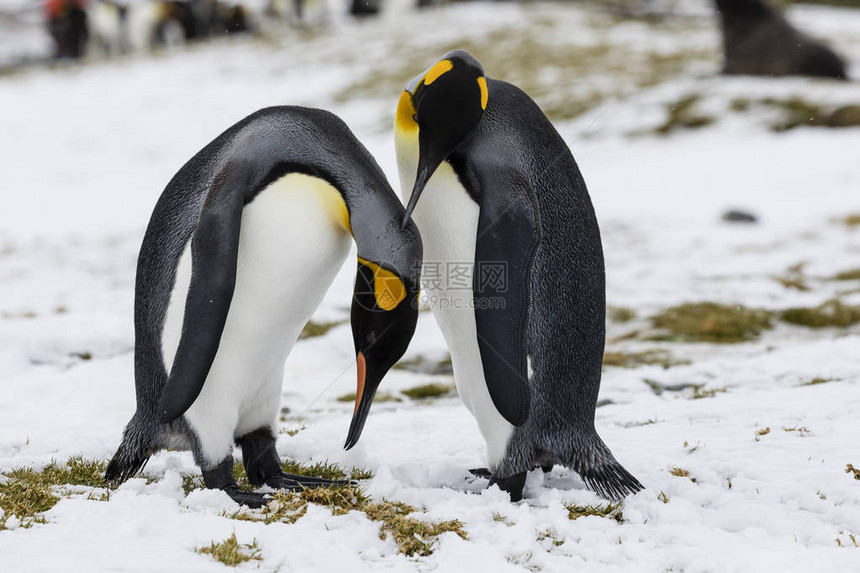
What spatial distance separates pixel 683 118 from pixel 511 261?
10338 millimetres

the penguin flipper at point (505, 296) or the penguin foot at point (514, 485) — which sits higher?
the penguin flipper at point (505, 296)

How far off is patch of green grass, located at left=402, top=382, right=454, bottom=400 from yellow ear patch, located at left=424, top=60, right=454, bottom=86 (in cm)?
243

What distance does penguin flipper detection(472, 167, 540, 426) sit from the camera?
101 inches

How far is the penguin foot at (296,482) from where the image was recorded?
2891 mm

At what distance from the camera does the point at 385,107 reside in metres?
14.8

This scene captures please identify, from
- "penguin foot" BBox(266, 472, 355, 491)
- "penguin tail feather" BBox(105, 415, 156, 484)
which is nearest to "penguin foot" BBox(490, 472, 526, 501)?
"penguin foot" BBox(266, 472, 355, 491)

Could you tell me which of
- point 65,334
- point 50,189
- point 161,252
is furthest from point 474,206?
point 50,189

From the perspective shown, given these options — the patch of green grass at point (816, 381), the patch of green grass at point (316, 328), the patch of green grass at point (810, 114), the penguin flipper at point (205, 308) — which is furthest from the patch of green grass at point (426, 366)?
the patch of green grass at point (810, 114)

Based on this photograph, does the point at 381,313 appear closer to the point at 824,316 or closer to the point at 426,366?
the point at 426,366

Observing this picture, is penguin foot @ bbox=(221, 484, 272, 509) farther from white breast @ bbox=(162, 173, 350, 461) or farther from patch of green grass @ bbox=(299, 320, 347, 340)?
patch of green grass @ bbox=(299, 320, 347, 340)

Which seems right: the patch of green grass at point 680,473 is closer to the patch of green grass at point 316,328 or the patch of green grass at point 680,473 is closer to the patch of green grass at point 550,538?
the patch of green grass at point 550,538

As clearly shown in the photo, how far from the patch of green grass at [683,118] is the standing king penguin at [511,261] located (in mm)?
9568

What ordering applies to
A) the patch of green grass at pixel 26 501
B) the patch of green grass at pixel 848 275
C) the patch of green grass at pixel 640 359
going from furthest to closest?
the patch of green grass at pixel 848 275, the patch of green grass at pixel 640 359, the patch of green grass at pixel 26 501

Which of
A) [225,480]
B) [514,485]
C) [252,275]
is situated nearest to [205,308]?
[252,275]
